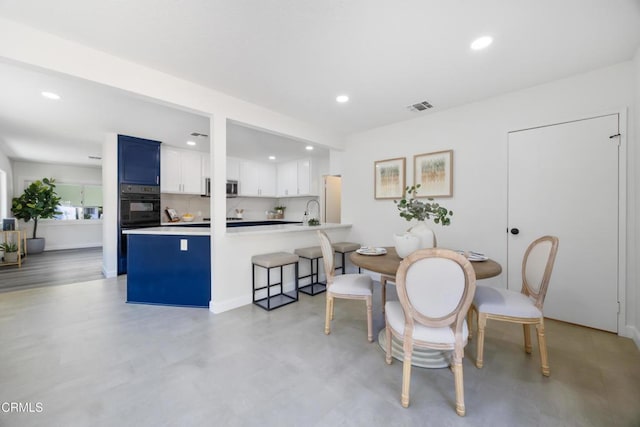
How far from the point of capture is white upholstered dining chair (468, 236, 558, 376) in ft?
5.94

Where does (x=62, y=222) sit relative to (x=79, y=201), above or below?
below

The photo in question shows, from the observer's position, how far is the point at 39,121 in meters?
3.78

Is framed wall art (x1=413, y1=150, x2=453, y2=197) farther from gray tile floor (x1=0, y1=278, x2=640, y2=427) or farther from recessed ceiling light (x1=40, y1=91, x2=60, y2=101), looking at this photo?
recessed ceiling light (x1=40, y1=91, x2=60, y2=101)

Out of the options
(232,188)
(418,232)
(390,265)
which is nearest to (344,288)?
(390,265)

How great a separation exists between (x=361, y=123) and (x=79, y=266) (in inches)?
239

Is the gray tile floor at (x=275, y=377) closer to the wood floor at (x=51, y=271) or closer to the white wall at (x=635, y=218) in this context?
the white wall at (x=635, y=218)

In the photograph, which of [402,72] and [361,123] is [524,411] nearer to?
[402,72]

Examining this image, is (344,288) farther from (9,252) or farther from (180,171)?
(9,252)

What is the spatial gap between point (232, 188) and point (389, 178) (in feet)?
12.4

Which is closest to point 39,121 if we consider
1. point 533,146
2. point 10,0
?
point 10,0

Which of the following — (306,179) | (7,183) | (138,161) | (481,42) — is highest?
(481,42)

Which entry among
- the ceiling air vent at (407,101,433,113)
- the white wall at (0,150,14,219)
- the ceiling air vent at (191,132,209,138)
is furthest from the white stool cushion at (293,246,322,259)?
the white wall at (0,150,14,219)

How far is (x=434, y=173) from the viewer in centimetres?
347

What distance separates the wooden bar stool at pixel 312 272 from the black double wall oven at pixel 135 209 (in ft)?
9.96
